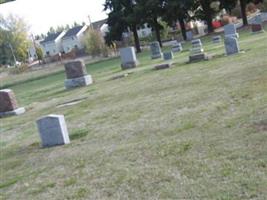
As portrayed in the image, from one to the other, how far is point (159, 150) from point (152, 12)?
4096cm

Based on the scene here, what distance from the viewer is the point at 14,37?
88.9 meters

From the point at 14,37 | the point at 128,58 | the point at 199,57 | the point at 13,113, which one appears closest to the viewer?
the point at 13,113

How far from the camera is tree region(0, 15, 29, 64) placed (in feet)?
292

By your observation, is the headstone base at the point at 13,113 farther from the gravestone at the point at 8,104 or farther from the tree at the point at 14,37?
the tree at the point at 14,37

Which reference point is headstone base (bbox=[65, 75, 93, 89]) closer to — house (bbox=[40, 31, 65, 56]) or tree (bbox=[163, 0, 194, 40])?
tree (bbox=[163, 0, 194, 40])

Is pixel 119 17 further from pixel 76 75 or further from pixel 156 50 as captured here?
pixel 76 75

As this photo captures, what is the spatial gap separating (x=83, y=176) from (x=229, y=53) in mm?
13350

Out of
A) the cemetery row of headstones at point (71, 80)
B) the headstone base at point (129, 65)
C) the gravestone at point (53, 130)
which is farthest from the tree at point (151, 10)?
the gravestone at point (53, 130)

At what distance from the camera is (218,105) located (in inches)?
353

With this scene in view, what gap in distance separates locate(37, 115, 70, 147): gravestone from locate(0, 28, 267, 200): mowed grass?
10.4 inches

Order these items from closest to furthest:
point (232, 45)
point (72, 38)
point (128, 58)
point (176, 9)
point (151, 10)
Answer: point (232, 45) < point (128, 58) < point (176, 9) < point (151, 10) < point (72, 38)

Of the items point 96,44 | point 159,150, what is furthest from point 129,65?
point 96,44

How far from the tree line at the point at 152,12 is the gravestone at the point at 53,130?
3713cm

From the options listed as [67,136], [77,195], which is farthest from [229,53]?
[77,195]
